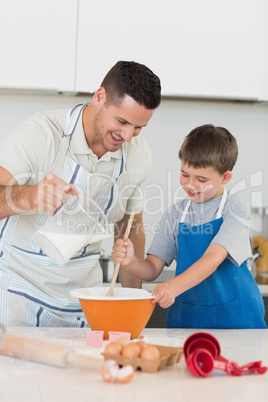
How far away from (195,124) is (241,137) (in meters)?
0.25

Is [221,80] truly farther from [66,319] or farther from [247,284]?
[66,319]

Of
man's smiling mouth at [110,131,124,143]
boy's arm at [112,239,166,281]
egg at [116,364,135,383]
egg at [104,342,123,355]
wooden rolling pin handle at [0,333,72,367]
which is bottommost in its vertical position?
boy's arm at [112,239,166,281]

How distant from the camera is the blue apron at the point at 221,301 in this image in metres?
1.55

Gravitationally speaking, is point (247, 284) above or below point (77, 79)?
below

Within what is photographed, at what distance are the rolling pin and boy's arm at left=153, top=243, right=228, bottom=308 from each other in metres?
0.39

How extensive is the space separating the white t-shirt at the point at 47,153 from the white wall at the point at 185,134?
101cm

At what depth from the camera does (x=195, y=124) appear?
267 cm

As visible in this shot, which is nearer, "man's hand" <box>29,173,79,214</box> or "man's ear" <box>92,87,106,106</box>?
"man's hand" <box>29,173,79,214</box>

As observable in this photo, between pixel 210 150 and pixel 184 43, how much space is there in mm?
927

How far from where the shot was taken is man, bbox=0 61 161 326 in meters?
1.39

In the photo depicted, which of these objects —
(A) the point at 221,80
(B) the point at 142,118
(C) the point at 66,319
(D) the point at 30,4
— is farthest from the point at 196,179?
(D) the point at 30,4

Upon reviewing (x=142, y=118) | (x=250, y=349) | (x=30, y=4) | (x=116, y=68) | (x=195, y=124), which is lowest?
(x=250, y=349)

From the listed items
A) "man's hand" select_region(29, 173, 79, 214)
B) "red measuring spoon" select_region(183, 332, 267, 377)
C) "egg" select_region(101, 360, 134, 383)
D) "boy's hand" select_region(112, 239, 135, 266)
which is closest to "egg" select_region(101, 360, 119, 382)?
"egg" select_region(101, 360, 134, 383)

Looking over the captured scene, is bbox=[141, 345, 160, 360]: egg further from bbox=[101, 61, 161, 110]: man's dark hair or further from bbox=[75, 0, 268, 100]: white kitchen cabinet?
bbox=[75, 0, 268, 100]: white kitchen cabinet
